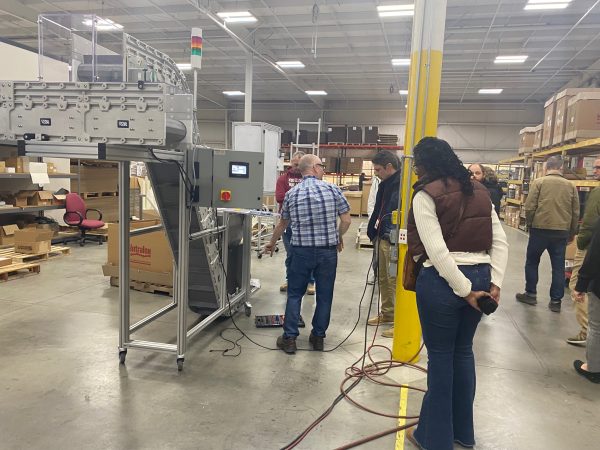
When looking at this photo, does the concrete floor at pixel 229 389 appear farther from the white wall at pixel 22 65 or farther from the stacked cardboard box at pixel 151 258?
the white wall at pixel 22 65

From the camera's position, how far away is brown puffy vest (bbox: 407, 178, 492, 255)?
1.94 metres

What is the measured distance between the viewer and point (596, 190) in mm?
3562

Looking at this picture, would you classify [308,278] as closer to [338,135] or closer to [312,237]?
[312,237]

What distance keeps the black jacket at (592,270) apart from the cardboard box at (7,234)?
23.4 feet

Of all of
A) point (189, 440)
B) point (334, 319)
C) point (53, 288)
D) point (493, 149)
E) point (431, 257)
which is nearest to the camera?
point (431, 257)

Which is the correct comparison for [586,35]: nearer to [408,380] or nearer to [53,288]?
[408,380]

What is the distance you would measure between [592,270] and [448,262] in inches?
65.4

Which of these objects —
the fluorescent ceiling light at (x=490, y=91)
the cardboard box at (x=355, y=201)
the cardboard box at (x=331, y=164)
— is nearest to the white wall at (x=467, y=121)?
the fluorescent ceiling light at (x=490, y=91)

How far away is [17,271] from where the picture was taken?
5.64 metres

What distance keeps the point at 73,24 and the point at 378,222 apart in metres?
2.89

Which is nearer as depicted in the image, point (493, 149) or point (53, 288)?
point (53, 288)

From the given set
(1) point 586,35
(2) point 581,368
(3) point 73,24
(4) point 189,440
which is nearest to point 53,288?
(3) point 73,24

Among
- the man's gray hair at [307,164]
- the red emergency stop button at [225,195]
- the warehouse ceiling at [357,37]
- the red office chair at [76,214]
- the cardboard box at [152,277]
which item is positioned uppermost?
the warehouse ceiling at [357,37]

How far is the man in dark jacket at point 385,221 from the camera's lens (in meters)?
3.74
